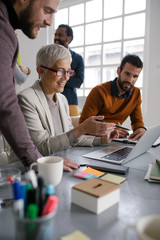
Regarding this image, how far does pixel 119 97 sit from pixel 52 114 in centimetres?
91

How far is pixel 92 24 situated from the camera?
389 centimetres

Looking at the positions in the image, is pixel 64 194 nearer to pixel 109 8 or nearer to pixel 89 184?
pixel 89 184

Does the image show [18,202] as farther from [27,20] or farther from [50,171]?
[27,20]

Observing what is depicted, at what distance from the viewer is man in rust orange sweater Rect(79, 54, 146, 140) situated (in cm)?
206

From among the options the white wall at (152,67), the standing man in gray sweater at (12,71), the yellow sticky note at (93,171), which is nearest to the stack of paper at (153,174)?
the yellow sticky note at (93,171)

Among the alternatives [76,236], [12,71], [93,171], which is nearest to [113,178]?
[93,171]

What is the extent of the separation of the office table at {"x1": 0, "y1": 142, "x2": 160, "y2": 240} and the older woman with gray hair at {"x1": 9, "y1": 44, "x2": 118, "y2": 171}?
0.40m

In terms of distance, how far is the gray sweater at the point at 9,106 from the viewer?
78 centimetres

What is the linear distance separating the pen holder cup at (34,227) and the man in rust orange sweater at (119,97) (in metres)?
1.59

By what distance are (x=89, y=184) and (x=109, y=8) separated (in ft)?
12.1

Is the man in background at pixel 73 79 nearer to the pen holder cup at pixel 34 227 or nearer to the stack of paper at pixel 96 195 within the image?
the stack of paper at pixel 96 195

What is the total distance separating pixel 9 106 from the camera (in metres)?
0.80

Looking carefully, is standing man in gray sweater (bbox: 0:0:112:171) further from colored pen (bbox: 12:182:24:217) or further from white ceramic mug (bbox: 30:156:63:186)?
colored pen (bbox: 12:182:24:217)

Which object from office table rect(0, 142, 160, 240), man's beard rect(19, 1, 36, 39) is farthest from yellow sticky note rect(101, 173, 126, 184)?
man's beard rect(19, 1, 36, 39)
